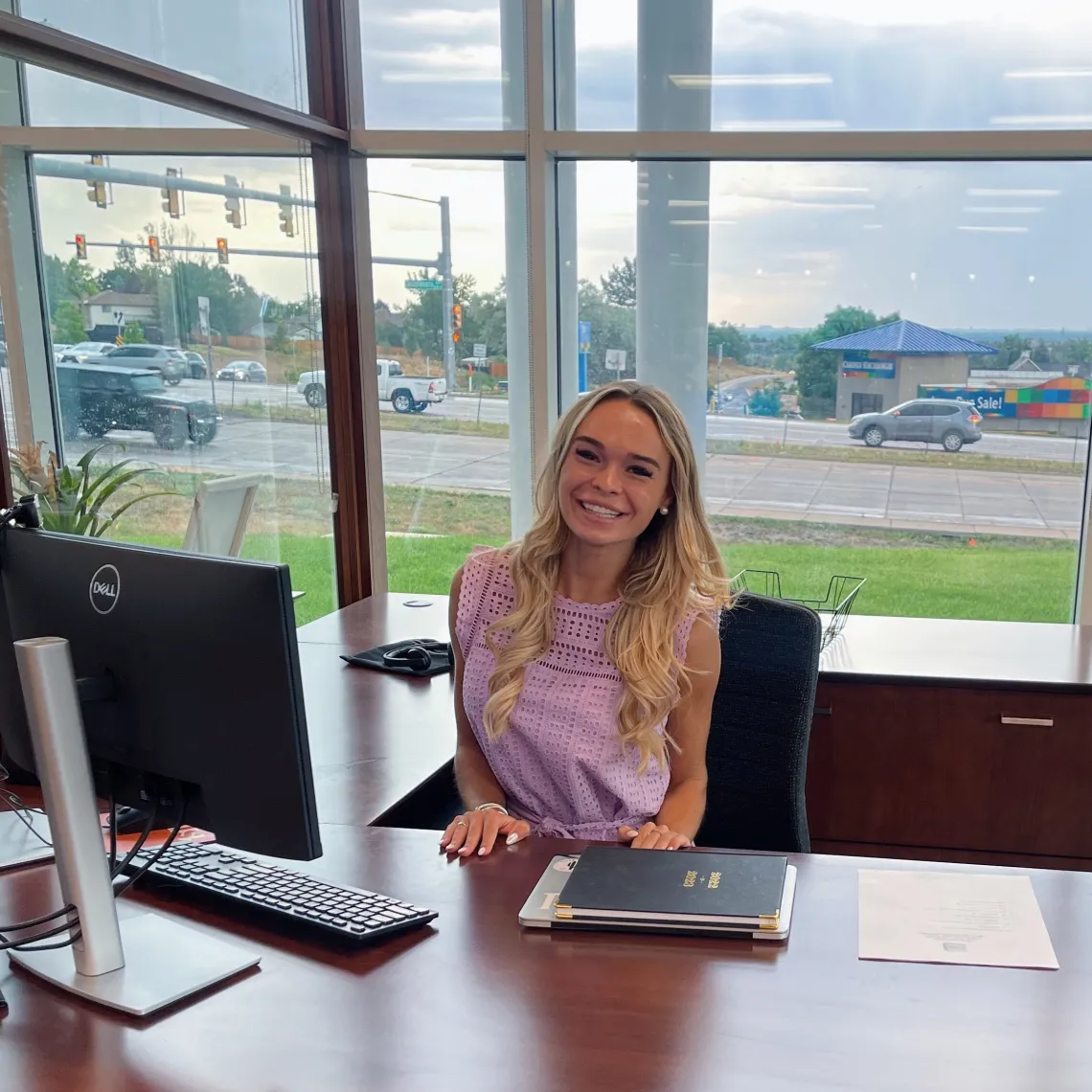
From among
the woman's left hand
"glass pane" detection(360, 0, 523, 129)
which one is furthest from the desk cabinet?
"glass pane" detection(360, 0, 523, 129)

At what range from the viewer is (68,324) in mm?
2838

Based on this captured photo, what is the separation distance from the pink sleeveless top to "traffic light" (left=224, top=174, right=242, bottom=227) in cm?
222

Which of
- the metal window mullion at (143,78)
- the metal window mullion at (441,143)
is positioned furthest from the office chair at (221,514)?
the metal window mullion at (441,143)

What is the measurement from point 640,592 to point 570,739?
0.27 metres

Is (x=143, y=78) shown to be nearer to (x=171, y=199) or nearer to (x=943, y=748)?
(x=171, y=199)

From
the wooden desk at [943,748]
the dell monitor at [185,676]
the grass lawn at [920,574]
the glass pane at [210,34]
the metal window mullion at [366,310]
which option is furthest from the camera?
the metal window mullion at [366,310]

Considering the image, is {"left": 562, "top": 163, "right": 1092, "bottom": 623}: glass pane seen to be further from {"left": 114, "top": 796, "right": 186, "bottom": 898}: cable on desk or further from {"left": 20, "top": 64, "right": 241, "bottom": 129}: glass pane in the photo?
{"left": 114, "top": 796, "right": 186, "bottom": 898}: cable on desk

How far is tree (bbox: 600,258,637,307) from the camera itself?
4000 mm

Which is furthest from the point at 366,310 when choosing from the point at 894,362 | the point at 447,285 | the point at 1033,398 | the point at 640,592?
the point at 640,592

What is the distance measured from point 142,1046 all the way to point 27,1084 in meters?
0.10

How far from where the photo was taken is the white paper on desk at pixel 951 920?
1182mm

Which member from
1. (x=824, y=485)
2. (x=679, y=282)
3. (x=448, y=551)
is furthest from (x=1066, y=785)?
(x=448, y=551)

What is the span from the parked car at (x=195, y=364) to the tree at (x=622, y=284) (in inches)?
58.5

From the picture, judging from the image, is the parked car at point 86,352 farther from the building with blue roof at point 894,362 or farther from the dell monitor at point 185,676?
the building with blue roof at point 894,362
